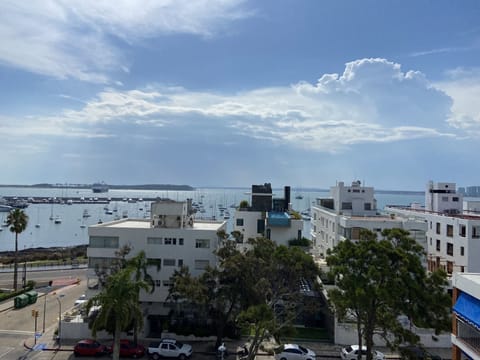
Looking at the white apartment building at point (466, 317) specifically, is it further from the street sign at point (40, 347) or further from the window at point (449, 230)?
the street sign at point (40, 347)

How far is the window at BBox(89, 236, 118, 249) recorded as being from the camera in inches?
1544

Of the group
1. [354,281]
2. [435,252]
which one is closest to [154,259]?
[354,281]

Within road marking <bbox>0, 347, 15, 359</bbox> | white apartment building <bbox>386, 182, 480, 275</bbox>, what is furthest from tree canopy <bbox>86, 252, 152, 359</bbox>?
white apartment building <bbox>386, 182, 480, 275</bbox>

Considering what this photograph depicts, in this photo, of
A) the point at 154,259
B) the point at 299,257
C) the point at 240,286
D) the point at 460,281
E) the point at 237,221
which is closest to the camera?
the point at 460,281

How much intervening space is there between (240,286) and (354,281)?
9724mm

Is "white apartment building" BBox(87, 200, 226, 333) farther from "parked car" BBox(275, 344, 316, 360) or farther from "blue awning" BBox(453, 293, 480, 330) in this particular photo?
"blue awning" BBox(453, 293, 480, 330)

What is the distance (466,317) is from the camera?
62.8 ft

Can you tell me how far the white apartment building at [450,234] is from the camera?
4356 cm

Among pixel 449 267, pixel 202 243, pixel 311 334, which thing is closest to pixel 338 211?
pixel 449 267

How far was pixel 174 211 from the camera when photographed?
40562mm

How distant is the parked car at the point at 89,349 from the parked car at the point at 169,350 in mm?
3686

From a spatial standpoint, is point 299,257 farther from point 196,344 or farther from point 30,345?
point 30,345

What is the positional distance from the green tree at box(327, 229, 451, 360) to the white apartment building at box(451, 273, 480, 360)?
13.4 feet

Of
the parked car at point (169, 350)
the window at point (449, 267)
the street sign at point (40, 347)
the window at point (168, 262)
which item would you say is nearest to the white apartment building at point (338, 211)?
the window at point (449, 267)
